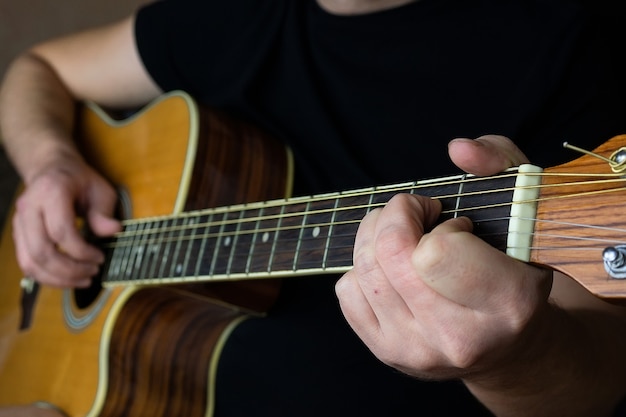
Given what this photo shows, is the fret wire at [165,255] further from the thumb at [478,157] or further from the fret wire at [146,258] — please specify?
the thumb at [478,157]

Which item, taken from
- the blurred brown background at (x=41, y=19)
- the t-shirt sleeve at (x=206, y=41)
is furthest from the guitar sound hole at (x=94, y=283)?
the blurred brown background at (x=41, y=19)

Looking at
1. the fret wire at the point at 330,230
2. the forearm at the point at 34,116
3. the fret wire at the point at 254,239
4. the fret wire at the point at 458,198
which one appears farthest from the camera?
the forearm at the point at 34,116

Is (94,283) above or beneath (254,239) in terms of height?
beneath

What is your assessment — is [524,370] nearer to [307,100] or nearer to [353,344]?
[353,344]

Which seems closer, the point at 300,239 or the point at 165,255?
the point at 300,239

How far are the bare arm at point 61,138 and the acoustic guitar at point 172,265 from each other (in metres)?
0.05

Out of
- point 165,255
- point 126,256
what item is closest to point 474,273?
point 165,255

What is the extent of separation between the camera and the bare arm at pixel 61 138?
42.3 inches

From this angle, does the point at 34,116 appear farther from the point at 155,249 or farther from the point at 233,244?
the point at 233,244

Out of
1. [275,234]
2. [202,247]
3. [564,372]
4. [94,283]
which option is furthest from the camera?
[94,283]

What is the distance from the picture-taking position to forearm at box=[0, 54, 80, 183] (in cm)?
121

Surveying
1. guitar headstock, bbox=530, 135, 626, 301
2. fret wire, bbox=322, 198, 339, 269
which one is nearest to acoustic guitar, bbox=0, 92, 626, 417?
fret wire, bbox=322, 198, 339, 269

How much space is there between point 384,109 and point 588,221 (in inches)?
21.0

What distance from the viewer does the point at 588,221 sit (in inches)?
19.6
